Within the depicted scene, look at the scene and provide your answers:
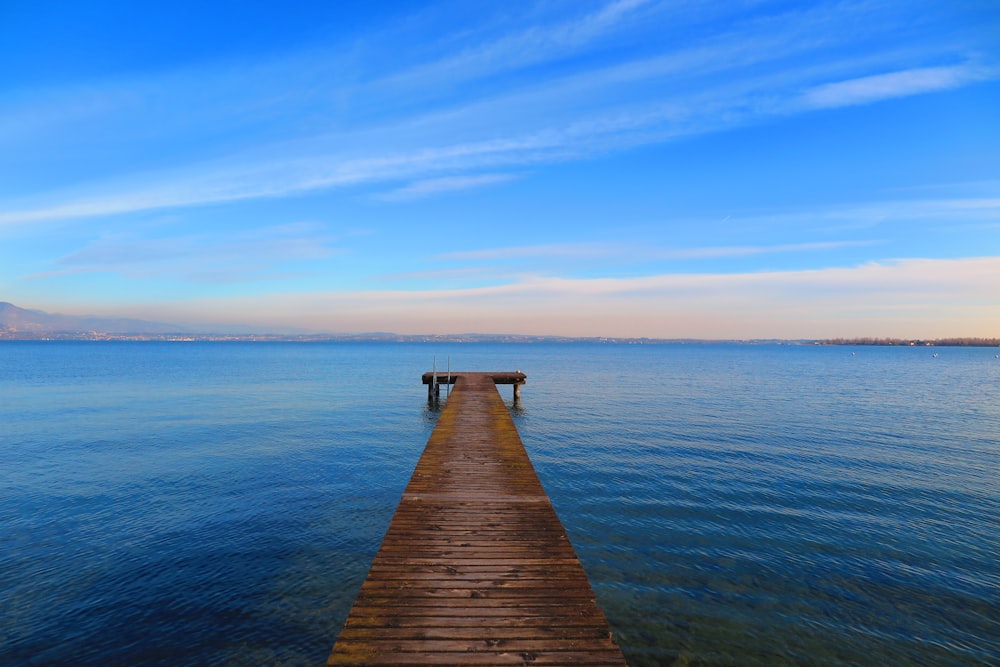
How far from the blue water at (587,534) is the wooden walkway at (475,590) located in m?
2.10

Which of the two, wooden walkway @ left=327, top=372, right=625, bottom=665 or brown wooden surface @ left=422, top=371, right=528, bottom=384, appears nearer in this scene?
wooden walkway @ left=327, top=372, right=625, bottom=665

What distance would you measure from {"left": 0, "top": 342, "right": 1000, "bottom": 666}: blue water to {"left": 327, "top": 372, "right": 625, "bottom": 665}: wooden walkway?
2098mm

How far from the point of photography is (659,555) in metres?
10.8

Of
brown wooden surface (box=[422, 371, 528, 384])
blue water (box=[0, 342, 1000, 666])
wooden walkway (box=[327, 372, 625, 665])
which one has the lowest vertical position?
blue water (box=[0, 342, 1000, 666])

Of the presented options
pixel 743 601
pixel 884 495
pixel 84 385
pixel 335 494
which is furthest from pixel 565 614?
pixel 84 385

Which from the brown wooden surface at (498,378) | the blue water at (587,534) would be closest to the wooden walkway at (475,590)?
the blue water at (587,534)

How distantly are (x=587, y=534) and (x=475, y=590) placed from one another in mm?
6354

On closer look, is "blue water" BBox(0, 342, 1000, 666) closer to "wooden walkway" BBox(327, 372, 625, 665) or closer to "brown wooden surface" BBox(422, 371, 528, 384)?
"wooden walkway" BBox(327, 372, 625, 665)

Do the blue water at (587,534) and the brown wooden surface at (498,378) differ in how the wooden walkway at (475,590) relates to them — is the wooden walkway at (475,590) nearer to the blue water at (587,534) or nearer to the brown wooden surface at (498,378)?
the blue water at (587,534)

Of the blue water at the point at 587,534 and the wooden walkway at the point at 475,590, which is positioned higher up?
the wooden walkway at the point at 475,590

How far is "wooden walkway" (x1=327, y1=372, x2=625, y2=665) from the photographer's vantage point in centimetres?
519

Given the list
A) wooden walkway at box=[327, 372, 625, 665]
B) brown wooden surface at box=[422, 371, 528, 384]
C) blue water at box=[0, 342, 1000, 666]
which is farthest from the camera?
brown wooden surface at box=[422, 371, 528, 384]

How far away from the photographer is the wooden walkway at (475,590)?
5.19 metres

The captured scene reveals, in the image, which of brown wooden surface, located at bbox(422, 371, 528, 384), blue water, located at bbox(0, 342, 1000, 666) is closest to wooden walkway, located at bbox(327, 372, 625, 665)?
blue water, located at bbox(0, 342, 1000, 666)
